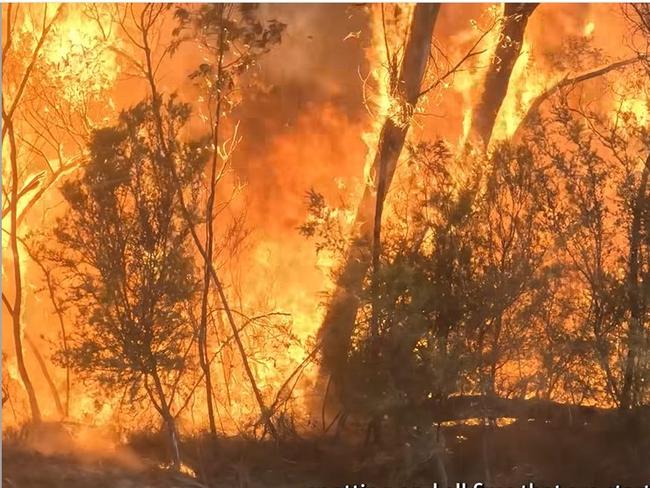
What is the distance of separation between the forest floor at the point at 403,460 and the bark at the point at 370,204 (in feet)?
2.80

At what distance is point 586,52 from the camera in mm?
8891

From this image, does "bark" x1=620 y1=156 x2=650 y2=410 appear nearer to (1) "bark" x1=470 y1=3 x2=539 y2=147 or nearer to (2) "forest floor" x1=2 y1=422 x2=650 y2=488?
(2) "forest floor" x1=2 y1=422 x2=650 y2=488

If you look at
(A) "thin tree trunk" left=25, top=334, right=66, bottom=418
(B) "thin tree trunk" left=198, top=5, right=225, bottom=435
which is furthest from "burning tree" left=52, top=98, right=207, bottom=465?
(A) "thin tree trunk" left=25, top=334, right=66, bottom=418

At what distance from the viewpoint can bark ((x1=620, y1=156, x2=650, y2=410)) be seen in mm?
8008

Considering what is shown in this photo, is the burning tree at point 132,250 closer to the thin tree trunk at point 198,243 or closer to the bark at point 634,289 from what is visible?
the thin tree trunk at point 198,243

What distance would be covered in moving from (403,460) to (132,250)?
3.21m

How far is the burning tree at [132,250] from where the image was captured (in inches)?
291

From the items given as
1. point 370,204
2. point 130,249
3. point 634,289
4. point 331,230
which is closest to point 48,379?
point 130,249

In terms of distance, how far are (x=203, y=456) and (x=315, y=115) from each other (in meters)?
3.79

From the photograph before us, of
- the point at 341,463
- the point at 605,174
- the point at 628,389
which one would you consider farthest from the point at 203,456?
the point at 605,174

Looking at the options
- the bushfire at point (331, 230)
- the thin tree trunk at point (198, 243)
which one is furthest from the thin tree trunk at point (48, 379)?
the thin tree trunk at point (198, 243)

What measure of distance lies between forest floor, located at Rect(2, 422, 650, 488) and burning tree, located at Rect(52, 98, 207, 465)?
64cm

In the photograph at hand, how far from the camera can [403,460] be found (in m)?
7.83

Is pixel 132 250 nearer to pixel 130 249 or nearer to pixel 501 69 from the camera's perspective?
pixel 130 249
